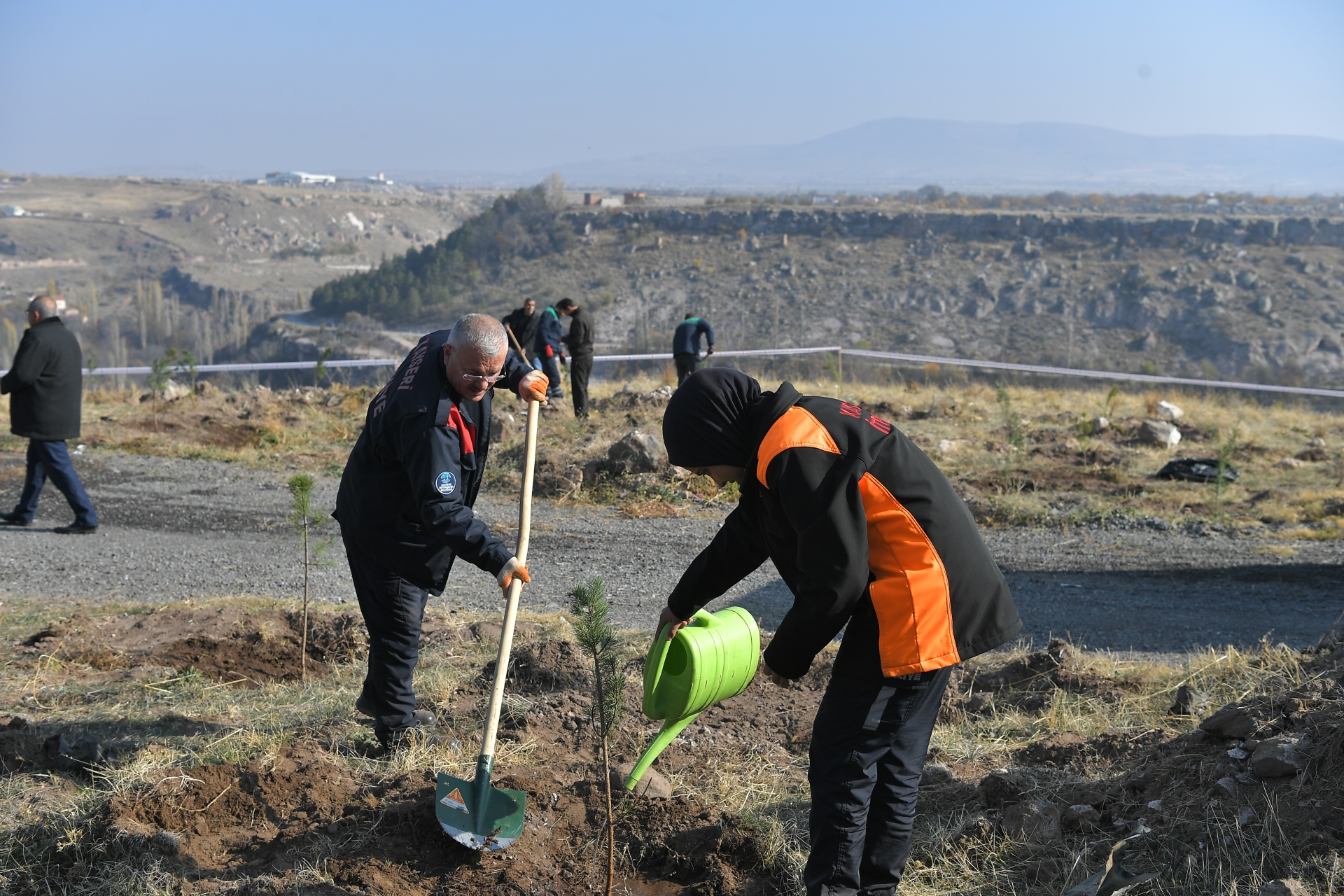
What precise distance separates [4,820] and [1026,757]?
3775 mm

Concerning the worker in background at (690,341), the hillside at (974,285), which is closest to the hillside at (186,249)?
the hillside at (974,285)

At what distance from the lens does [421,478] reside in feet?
10.6

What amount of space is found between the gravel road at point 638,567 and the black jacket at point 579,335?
3576 millimetres

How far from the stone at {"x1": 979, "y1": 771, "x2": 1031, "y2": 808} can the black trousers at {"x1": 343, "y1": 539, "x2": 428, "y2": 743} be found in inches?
85.9

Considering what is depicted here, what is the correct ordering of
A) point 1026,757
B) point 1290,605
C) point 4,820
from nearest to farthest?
point 4,820, point 1026,757, point 1290,605

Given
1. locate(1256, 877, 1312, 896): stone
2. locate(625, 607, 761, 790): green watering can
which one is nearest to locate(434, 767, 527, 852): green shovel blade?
locate(625, 607, 761, 790): green watering can

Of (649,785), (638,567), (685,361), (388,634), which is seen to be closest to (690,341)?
(685,361)

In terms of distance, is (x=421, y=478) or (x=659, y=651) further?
(x=421, y=478)

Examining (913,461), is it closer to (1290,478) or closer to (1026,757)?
(1026,757)

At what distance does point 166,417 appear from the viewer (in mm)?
12312

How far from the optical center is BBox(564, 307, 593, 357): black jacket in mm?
12266

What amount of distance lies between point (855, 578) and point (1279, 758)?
184 cm

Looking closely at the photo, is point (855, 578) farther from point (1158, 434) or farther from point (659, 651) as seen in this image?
point (1158, 434)

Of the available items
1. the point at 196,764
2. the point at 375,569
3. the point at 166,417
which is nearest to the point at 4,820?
the point at 196,764
